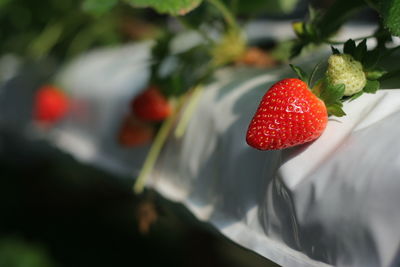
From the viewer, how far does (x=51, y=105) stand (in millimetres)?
1060

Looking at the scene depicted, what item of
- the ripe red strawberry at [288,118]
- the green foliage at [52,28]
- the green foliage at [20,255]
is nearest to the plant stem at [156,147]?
the ripe red strawberry at [288,118]

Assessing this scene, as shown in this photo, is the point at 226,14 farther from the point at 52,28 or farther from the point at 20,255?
the point at 20,255

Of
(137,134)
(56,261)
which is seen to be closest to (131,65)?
(137,134)

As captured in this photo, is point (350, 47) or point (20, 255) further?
point (20, 255)

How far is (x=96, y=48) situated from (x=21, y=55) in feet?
0.71

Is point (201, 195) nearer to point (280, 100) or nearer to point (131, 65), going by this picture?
point (280, 100)

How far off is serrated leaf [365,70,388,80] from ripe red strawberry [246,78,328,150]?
0.06m

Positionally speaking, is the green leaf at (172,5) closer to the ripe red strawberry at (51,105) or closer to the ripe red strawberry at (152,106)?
the ripe red strawberry at (152,106)

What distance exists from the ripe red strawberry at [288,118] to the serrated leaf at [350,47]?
58mm

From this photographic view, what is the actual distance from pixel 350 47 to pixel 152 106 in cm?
33

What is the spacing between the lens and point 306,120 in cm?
48

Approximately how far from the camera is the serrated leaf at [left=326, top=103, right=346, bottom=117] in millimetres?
490

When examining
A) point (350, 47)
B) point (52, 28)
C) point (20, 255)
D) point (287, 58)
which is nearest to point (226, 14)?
point (287, 58)

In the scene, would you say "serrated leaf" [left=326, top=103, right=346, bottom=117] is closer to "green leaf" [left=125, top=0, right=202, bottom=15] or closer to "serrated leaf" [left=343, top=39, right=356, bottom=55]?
"serrated leaf" [left=343, top=39, right=356, bottom=55]
